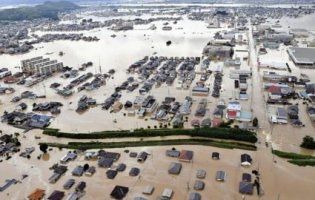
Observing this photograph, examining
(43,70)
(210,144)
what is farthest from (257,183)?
(43,70)

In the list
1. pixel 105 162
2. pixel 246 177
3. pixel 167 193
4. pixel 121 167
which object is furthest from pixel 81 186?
pixel 246 177

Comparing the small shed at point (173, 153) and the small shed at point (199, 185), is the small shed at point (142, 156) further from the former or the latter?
the small shed at point (199, 185)

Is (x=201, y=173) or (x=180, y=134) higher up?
(x=180, y=134)

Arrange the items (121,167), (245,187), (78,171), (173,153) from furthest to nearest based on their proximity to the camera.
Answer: (173,153) → (121,167) → (78,171) → (245,187)

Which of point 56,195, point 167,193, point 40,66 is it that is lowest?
point 56,195

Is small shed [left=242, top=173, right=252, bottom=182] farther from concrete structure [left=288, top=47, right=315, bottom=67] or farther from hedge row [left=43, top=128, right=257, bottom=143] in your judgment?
concrete structure [left=288, top=47, right=315, bottom=67]

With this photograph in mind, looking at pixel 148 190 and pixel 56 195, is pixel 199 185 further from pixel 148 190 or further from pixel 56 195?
pixel 56 195
